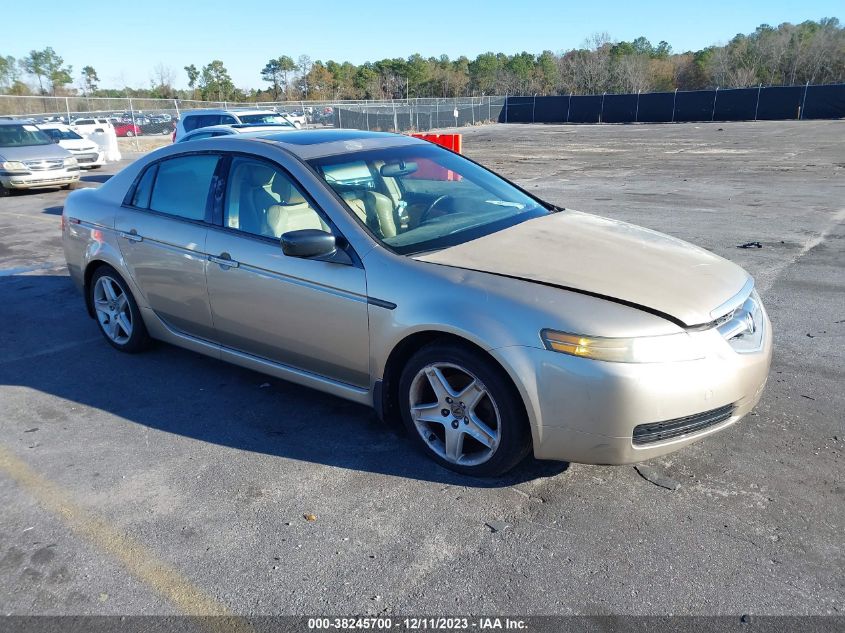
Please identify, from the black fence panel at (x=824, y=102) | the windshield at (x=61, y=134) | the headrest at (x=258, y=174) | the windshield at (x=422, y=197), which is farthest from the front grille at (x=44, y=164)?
the black fence panel at (x=824, y=102)

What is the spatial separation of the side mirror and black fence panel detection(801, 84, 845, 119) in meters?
48.6

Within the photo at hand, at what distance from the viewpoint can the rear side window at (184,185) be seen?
4438 millimetres

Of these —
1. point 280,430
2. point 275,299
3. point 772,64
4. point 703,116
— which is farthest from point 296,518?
point 772,64

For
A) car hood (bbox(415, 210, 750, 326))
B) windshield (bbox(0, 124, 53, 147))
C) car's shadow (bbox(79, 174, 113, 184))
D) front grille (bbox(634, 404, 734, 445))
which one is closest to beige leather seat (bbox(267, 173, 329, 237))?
car hood (bbox(415, 210, 750, 326))

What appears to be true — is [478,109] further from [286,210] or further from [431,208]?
[286,210]

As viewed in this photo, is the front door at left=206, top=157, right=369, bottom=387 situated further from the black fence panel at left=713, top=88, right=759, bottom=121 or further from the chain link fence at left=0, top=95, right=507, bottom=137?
the black fence panel at left=713, top=88, right=759, bottom=121

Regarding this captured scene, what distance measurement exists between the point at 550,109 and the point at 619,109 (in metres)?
5.39

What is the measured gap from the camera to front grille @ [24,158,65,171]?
48.1 feet

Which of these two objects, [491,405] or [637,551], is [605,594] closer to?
[637,551]

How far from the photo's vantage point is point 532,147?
92.0 feet

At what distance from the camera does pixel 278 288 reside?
3.89 m

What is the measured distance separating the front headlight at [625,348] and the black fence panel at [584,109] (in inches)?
2000

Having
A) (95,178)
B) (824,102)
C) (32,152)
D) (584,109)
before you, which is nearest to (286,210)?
(32,152)

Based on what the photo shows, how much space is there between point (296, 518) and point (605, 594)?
140 cm
